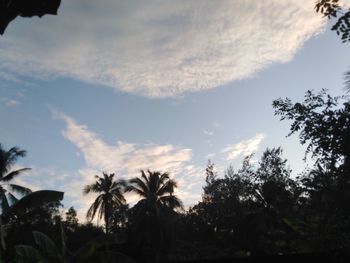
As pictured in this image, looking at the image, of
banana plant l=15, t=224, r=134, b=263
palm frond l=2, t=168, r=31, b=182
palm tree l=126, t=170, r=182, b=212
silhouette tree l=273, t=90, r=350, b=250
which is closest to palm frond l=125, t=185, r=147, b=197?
palm tree l=126, t=170, r=182, b=212

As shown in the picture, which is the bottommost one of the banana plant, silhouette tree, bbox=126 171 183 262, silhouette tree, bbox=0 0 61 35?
silhouette tree, bbox=0 0 61 35

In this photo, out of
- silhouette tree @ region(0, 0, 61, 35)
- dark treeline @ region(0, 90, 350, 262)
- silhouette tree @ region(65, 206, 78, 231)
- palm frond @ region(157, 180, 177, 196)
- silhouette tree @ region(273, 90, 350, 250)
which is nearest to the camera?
silhouette tree @ region(0, 0, 61, 35)

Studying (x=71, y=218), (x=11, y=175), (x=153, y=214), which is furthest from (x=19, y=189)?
(x=71, y=218)

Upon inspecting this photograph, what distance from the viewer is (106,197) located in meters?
45.4

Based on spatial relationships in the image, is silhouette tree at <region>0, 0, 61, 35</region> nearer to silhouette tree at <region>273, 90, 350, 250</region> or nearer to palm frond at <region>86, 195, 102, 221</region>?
silhouette tree at <region>273, 90, 350, 250</region>

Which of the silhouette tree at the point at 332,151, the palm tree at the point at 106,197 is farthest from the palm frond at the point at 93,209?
the silhouette tree at the point at 332,151

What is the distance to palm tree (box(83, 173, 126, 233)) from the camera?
45.0 m

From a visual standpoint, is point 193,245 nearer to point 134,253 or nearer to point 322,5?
point 134,253

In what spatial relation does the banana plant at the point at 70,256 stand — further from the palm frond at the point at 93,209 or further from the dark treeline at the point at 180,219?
the palm frond at the point at 93,209

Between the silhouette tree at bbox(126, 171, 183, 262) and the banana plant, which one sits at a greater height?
the silhouette tree at bbox(126, 171, 183, 262)

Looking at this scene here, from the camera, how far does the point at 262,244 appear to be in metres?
35.3

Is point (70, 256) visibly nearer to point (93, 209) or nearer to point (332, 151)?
point (332, 151)

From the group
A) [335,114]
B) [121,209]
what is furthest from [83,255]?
[121,209]

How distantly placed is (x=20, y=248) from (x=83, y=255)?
2.22 metres
